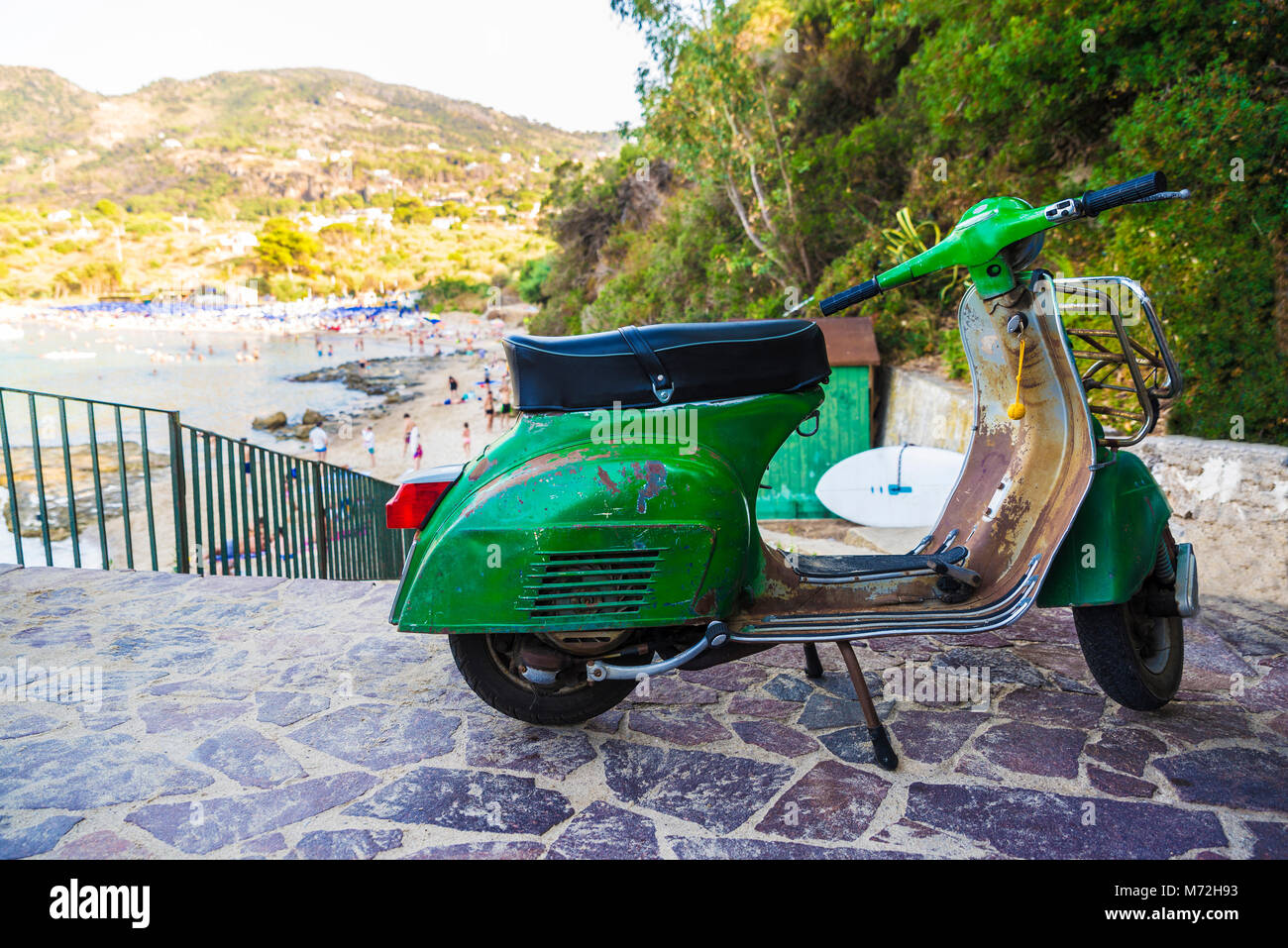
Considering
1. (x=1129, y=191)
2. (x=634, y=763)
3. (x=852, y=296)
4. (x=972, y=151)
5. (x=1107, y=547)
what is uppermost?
(x=972, y=151)

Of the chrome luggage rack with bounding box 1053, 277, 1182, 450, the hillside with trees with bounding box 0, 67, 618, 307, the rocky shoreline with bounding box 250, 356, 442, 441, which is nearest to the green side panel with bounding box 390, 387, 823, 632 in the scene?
the chrome luggage rack with bounding box 1053, 277, 1182, 450

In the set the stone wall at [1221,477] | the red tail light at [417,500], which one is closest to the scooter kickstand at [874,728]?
the red tail light at [417,500]

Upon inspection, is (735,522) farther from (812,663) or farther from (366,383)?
(366,383)

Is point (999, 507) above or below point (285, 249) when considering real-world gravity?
below

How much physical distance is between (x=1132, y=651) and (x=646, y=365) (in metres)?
1.83

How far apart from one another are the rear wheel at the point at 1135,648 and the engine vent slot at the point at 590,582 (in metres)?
1.46

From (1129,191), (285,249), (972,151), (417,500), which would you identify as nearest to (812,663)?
(417,500)

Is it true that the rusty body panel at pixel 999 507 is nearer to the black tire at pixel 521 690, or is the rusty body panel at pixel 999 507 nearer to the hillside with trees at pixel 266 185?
the black tire at pixel 521 690

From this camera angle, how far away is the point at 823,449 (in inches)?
314

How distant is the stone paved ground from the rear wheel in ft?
0.43

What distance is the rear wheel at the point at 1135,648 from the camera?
2.46m

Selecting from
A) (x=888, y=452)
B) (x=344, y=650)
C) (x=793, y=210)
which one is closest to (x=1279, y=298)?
(x=888, y=452)

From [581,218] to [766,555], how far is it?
2541 centimetres

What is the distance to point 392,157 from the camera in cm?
13738
